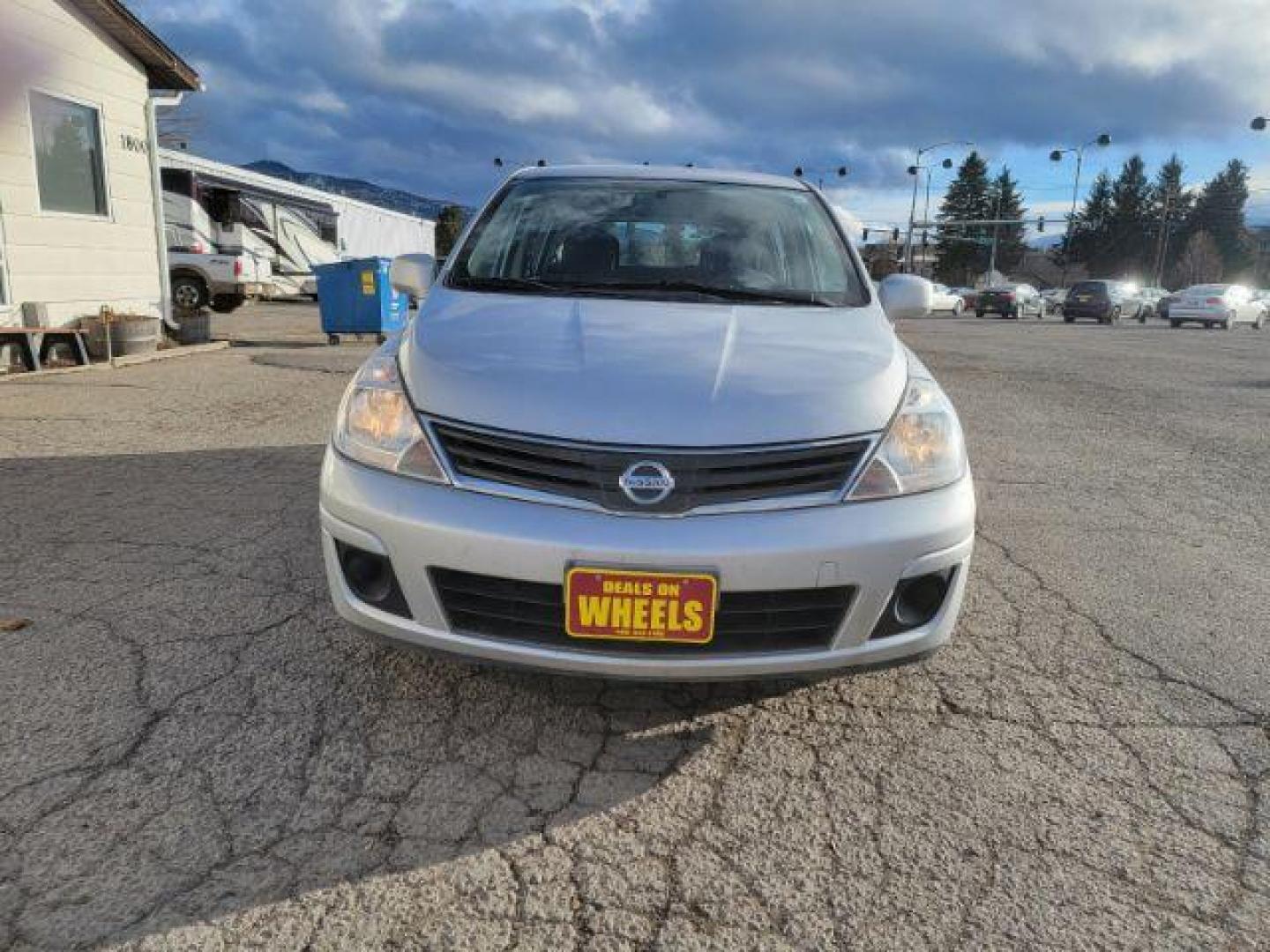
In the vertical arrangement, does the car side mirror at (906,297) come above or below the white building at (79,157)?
below

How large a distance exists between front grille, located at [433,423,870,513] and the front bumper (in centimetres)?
6

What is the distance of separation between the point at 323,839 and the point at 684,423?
4.18 feet

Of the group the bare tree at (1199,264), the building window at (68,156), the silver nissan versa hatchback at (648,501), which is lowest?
the silver nissan versa hatchback at (648,501)

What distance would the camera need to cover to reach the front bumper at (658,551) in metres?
2.04

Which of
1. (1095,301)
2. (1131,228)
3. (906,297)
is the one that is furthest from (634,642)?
(1131,228)

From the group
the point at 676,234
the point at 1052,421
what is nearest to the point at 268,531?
the point at 676,234

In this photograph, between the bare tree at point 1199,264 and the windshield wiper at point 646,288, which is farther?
the bare tree at point 1199,264

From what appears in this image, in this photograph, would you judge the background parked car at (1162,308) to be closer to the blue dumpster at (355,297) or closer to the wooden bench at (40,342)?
the blue dumpster at (355,297)

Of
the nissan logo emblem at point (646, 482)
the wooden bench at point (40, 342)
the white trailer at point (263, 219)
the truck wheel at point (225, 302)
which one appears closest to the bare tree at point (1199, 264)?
the white trailer at point (263, 219)

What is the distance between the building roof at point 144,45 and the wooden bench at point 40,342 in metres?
3.43

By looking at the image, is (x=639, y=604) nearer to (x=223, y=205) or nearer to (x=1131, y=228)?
(x=223, y=205)

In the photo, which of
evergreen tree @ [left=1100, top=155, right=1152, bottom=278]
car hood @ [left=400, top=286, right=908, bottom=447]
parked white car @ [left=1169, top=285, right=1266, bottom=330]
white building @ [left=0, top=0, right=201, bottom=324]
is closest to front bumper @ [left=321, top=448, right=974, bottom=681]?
car hood @ [left=400, top=286, right=908, bottom=447]

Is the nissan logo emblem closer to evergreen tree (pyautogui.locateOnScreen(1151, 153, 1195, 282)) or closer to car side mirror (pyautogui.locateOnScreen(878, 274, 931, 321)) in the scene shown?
car side mirror (pyautogui.locateOnScreen(878, 274, 931, 321))

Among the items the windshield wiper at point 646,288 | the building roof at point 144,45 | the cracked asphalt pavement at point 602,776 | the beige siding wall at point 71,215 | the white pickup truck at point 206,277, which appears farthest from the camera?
the white pickup truck at point 206,277
